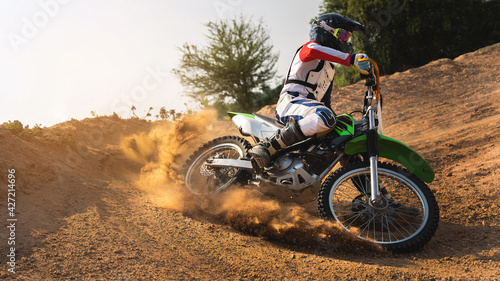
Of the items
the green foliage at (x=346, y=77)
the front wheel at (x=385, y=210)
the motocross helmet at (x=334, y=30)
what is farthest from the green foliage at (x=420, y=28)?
the front wheel at (x=385, y=210)

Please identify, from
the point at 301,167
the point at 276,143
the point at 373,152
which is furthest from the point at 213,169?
the point at 373,152

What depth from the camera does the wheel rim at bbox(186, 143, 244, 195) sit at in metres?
5.57

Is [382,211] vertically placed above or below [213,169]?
below

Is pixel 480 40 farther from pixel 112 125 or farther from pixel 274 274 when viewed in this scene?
pixel 274 274

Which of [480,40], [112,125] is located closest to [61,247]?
[112,125]

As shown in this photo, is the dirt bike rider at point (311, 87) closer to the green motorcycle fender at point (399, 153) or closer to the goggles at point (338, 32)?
the goggles at point (338, 32)

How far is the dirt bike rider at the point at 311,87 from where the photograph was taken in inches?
174

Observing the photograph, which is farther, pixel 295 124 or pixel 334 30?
pixel 334 30

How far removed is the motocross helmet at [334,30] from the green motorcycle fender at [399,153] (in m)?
1.24

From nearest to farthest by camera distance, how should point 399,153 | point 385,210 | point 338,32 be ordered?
point 385,210 < point 399,153 < point 338,32

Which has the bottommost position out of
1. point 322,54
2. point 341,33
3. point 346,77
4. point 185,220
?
point 185,220

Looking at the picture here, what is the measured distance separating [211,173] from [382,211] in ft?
Answer: 8.19

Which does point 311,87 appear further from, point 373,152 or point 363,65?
point 373,152

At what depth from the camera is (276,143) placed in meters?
4.80
